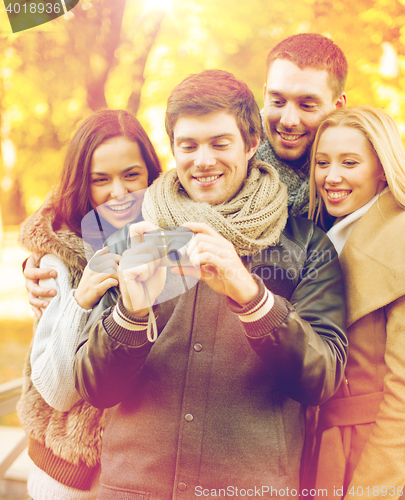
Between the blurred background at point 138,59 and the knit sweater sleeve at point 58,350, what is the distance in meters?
2.04

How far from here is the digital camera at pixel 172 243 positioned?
114cm

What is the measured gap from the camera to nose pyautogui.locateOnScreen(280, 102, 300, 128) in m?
1.92

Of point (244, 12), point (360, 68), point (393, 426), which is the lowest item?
point (393, 426)

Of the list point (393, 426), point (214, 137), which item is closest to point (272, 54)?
point (214, 137)

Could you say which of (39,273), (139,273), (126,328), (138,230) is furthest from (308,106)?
(39,273)

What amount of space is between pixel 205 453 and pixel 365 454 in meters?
0.61

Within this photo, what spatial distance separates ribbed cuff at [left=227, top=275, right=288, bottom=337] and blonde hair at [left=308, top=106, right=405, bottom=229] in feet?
2.50

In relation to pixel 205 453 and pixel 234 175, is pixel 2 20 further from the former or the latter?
pixel 205 453

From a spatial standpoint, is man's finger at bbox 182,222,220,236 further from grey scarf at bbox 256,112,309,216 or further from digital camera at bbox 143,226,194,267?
grey scarf at bbox 256,112,309,216

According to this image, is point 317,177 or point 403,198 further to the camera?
point 317,177

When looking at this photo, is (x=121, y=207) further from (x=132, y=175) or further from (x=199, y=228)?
(x=199, y=228)

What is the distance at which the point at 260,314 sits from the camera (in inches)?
44.5

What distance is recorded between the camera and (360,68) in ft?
10.9

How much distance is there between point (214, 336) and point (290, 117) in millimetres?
1226
